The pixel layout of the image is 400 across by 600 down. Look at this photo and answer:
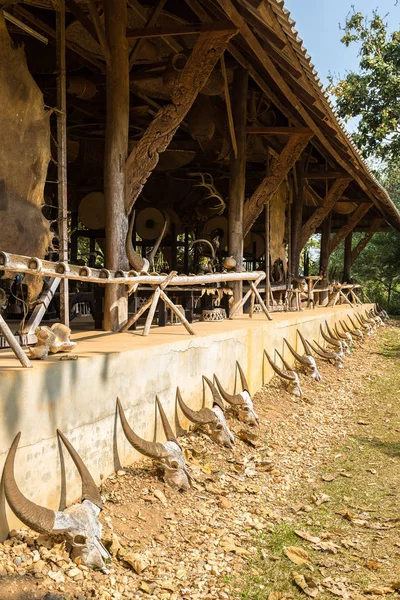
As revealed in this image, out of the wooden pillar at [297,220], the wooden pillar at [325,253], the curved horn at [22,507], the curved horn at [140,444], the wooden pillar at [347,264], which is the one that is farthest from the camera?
the wooden pillar at [347,264]

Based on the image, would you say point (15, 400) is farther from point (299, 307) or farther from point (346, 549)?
point (299, 307)

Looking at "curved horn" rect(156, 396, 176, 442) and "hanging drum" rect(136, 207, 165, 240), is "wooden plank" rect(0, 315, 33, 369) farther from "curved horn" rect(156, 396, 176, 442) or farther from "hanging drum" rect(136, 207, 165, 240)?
"hanging drum" rect(136, 207, 165, 240)

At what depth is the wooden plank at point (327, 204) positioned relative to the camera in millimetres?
13453

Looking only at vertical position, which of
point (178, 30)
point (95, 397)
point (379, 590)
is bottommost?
point (379, 590)

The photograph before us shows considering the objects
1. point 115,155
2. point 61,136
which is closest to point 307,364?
point 115,155

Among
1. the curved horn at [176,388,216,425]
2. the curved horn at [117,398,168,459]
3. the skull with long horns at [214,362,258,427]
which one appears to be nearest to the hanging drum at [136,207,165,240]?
the skull with long horns at [214,362,258,427]

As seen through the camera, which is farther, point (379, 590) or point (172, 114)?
point (172, 114)

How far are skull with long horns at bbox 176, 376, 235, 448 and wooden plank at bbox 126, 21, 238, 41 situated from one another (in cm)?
335

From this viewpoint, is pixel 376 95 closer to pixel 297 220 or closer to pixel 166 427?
pixel 297 220

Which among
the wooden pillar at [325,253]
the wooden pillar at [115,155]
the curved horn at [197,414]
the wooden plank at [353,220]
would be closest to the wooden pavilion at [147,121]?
the wooden pillar at [115,155]

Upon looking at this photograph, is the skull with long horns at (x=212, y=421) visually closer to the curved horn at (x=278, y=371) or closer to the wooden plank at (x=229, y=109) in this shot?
the curved horn at (x=278, y=371)

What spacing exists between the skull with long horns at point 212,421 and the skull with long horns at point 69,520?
5.67 feet

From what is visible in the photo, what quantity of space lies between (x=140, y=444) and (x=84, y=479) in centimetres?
63

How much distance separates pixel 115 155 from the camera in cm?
588
